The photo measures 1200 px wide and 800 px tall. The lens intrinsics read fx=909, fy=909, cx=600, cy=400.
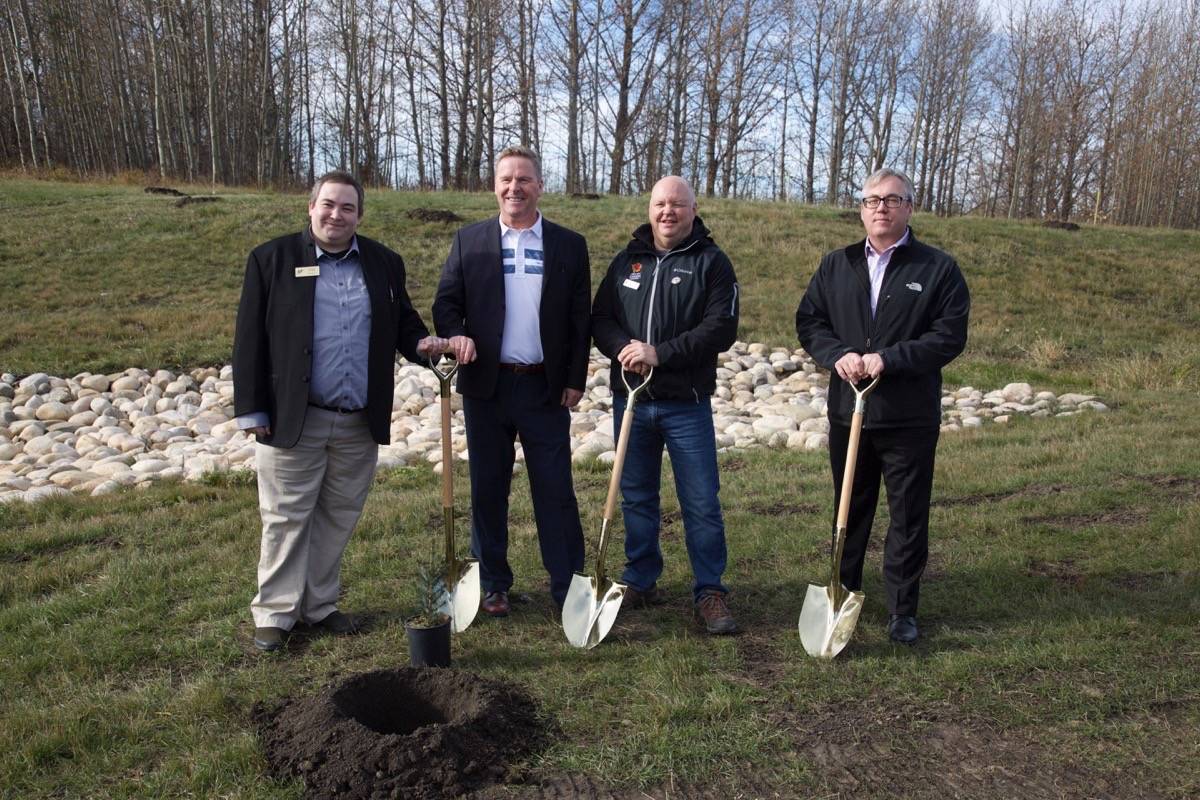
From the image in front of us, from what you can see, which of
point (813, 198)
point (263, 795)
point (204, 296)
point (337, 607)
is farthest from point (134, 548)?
point (813, 198)

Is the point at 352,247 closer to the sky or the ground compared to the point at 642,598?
closer to the sky

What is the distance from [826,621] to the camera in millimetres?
4160

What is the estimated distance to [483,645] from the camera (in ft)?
14.0

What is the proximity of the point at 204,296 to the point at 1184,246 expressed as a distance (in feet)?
72.9

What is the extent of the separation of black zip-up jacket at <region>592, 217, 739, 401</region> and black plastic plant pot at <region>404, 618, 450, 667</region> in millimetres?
1461

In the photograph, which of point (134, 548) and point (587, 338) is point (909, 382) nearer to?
point (587, 338)

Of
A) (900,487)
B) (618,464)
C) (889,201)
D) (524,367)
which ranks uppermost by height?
(889,201)

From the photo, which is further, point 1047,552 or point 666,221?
point 1047,552

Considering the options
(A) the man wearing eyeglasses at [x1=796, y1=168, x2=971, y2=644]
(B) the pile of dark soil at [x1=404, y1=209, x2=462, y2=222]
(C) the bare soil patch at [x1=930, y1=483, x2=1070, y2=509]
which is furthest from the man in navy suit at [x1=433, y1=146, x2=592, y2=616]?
(B) the pile of dark soil at [x1=404, y1=209, x2=462, y2=222]

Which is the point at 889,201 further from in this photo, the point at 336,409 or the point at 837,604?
the point at 336,409

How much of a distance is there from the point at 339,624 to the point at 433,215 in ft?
48.4

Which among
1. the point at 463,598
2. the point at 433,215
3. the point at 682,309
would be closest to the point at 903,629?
the point at 682,309

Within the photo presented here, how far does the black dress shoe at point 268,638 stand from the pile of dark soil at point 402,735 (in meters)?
0.60

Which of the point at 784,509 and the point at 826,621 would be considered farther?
the point at 784,509
